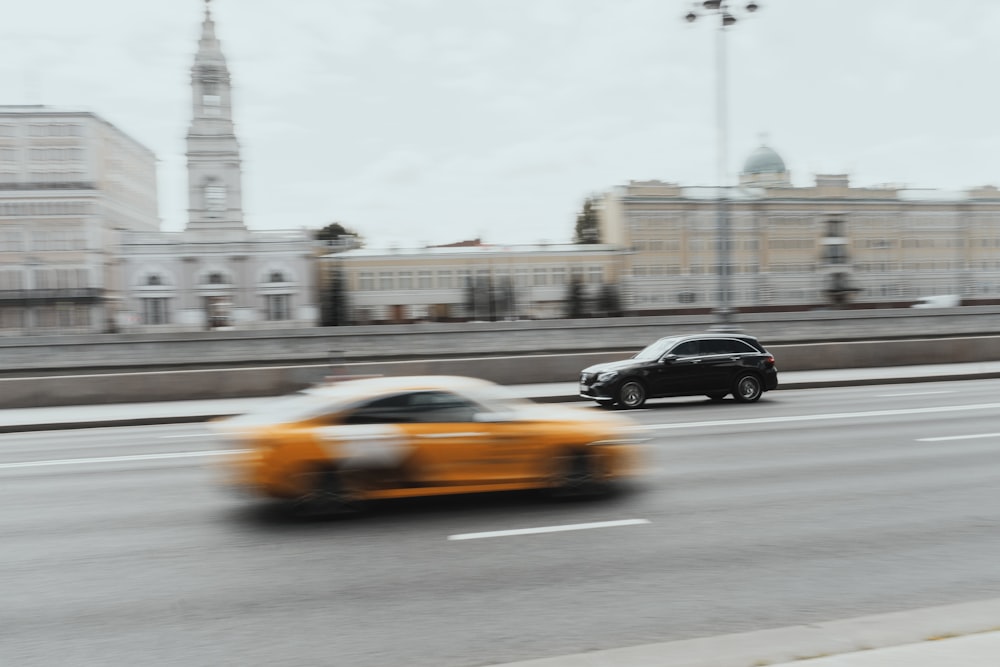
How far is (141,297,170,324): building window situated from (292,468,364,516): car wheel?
73091 mm

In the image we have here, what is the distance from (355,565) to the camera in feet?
21.4

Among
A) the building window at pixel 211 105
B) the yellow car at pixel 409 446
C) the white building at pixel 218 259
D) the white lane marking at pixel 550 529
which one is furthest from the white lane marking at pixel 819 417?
the building window at pixel 211 105

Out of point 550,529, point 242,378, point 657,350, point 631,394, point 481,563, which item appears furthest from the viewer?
point 242,378

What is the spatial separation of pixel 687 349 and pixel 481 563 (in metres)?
12.5

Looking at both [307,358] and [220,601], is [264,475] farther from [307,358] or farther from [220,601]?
[307,358]

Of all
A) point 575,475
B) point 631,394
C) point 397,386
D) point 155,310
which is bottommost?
point 631,394

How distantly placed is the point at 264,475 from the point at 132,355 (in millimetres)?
27347

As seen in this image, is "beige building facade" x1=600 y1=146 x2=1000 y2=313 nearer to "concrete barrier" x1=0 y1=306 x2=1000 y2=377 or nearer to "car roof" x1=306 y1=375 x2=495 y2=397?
"concrete barrier" x1=0 y1=306 x2=1000 y2=377

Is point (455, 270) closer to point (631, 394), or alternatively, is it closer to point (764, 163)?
point (764, 163)

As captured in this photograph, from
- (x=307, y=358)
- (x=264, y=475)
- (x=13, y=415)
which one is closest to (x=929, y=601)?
(x=264, y=475)

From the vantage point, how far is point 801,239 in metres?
86.5

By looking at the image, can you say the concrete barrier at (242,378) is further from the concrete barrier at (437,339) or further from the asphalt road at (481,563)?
the asphalt road at (481,563)

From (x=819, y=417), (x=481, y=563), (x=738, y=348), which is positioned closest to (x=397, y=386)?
(x=481, y=563)

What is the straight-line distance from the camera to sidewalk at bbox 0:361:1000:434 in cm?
1731
